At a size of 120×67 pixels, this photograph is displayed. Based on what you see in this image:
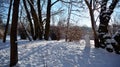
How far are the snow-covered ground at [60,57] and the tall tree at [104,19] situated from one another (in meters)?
0.68

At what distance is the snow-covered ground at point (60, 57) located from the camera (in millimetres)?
8148

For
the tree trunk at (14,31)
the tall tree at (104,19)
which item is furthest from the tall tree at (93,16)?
the tree trunk at (14,31)

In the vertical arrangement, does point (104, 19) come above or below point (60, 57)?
above

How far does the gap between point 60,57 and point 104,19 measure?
12.2ft

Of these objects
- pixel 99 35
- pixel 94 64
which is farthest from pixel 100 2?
pixel 94 64

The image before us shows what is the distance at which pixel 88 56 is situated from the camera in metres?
9.18

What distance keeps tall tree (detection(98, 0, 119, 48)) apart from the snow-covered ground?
680 millimetres

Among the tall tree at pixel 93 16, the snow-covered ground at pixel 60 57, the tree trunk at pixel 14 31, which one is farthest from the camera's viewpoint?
the tall tree at pixel 93 16

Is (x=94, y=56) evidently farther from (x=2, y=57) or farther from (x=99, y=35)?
(x=2, y=57)

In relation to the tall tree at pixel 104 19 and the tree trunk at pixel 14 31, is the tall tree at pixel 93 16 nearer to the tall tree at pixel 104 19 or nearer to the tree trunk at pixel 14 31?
the tall tree at pixel 104 19

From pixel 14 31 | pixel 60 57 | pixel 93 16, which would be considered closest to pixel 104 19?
pixel 93 16

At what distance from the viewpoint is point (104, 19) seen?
1116 centimetres

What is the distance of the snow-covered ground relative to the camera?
815 centimetres

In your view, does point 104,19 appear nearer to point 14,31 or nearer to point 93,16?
point 93,16
